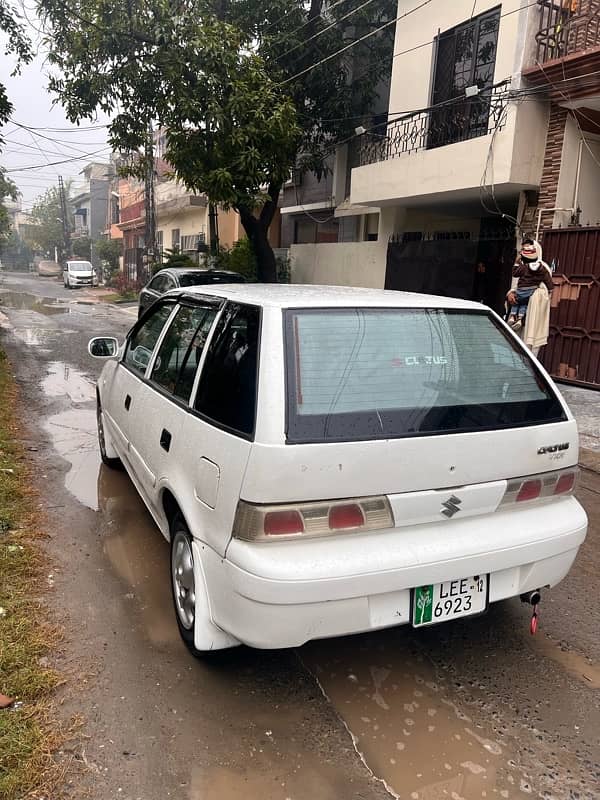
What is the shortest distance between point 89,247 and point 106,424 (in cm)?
5251

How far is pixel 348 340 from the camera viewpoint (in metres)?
2.58

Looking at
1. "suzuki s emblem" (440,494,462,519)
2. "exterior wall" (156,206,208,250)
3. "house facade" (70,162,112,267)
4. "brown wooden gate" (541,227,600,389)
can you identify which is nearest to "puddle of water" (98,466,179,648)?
"suzuki s emblem" (440,494,462,519)

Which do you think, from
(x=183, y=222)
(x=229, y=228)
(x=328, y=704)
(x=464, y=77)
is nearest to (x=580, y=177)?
(x=464, y=77)

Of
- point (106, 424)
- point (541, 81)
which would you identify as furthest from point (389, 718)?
point (541, 81)

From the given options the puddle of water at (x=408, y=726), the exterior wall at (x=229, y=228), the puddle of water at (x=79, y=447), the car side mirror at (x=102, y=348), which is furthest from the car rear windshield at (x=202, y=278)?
the exterior wall at (x=229, y=228)

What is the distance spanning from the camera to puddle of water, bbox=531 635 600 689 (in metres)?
2.73

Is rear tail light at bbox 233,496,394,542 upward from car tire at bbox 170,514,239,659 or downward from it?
upward

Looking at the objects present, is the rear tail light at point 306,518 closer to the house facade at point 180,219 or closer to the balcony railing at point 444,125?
the balcony railing at point 444,125

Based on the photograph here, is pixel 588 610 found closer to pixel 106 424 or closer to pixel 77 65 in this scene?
pixel 106 424

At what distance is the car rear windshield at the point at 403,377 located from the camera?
7.68ft

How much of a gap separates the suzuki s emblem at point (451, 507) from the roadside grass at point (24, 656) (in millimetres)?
1661

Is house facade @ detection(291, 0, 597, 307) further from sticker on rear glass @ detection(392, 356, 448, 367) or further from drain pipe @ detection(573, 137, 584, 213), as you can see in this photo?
sticker on rear glass @ detection(392, 356, 448, 367)

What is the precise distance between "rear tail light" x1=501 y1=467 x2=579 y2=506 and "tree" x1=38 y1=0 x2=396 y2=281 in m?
10.1

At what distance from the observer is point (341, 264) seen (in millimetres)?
14680
